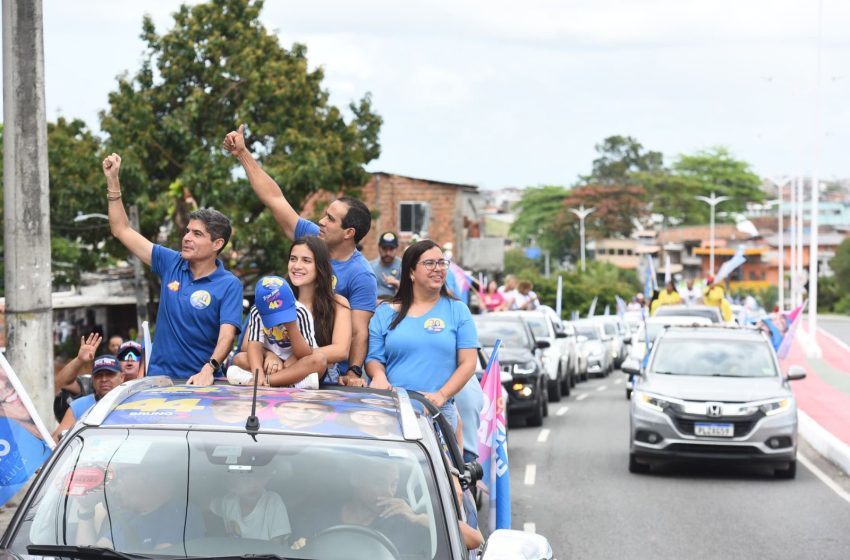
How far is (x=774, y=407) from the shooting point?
15.1m

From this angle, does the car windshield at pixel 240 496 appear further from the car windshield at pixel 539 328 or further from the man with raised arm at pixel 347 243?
Result: the car windshield at pixel 539 328

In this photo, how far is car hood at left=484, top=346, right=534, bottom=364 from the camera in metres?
20.4

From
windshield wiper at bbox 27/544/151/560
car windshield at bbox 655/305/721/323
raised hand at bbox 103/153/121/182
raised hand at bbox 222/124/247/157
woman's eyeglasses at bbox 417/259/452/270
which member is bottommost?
car windshield at bbox 655/305/721/323

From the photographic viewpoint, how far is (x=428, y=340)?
817cm

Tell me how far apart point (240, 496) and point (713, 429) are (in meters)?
10.6

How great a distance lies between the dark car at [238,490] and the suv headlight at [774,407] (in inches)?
406

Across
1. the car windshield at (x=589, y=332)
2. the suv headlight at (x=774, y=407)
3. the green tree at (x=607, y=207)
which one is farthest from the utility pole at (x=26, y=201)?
the green tree at (x=607, y=207)

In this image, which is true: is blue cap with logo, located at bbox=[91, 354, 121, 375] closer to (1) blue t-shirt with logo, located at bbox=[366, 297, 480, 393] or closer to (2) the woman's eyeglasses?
(1) blue t-shirt with logo, located at bbox=[366, 297, 480, 393]

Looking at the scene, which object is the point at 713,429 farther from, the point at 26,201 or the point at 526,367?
the point at 26,201

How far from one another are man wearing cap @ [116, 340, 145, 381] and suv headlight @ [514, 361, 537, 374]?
1143 cm

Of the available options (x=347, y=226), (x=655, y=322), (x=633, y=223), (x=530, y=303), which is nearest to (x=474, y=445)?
(x=347, y=226)

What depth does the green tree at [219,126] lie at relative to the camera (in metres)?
34.2

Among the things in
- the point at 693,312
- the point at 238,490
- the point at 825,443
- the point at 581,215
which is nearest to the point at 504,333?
the point at 825,443

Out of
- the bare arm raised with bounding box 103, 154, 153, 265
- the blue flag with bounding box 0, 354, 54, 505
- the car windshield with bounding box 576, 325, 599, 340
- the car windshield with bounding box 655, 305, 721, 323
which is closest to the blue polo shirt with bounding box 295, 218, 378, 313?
the bare arm raised with bounding box 103, 154, 153, 265
